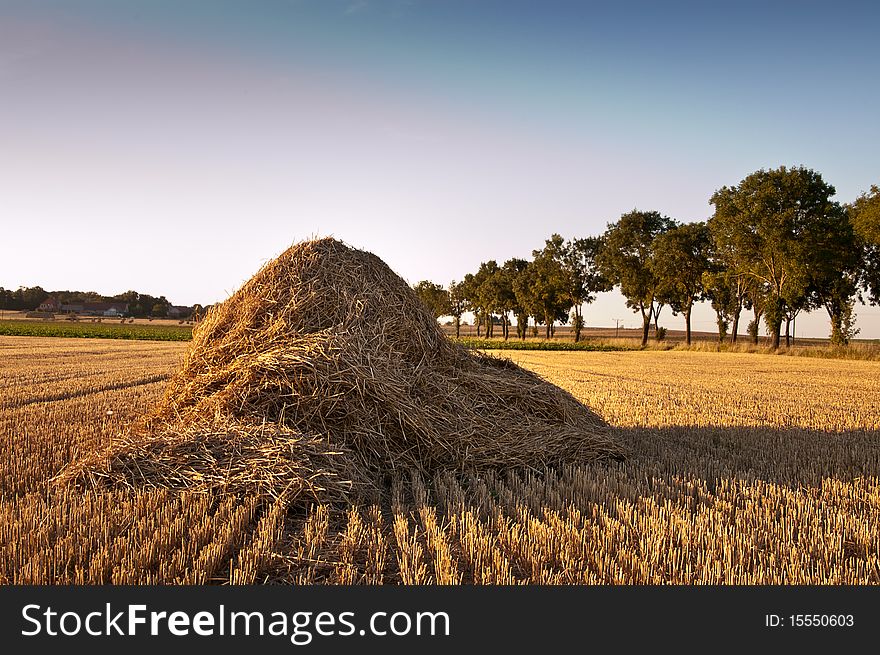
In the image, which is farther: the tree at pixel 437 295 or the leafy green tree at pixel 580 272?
the tree at pixel 437 295

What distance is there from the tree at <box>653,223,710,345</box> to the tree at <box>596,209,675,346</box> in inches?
108

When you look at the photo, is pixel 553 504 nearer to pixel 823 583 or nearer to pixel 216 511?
pixel 823 583

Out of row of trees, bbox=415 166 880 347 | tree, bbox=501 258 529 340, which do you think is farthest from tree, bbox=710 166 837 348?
tree, bbox=501 258 529 340

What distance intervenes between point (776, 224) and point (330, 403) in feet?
150

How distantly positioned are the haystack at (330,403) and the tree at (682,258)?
54.3 metres

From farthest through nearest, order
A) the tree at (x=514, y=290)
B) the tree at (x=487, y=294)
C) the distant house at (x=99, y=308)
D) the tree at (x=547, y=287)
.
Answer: the distant house at (x=99, y=308) < the tree at (x=487, y=294) < the tree at (x=514, y=290) < the tree at (x=547, y=287)

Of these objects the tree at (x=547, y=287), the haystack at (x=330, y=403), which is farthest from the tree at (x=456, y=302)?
the haystack at (x=330, y=403)

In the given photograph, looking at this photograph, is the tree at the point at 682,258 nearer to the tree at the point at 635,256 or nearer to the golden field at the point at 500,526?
the tree at the point at 635,256

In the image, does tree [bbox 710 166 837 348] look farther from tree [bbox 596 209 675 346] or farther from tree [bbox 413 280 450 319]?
tree [bbox 413 280 450 319]

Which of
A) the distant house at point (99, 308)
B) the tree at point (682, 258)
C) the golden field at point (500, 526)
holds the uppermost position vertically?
the tree at point (682, 258)

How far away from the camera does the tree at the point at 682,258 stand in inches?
2299

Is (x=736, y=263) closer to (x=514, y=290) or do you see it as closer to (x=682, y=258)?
(x=682, y=258)

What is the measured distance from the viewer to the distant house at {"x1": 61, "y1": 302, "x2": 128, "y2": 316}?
5354 inches

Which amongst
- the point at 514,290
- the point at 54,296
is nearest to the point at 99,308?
the point at 54,296
